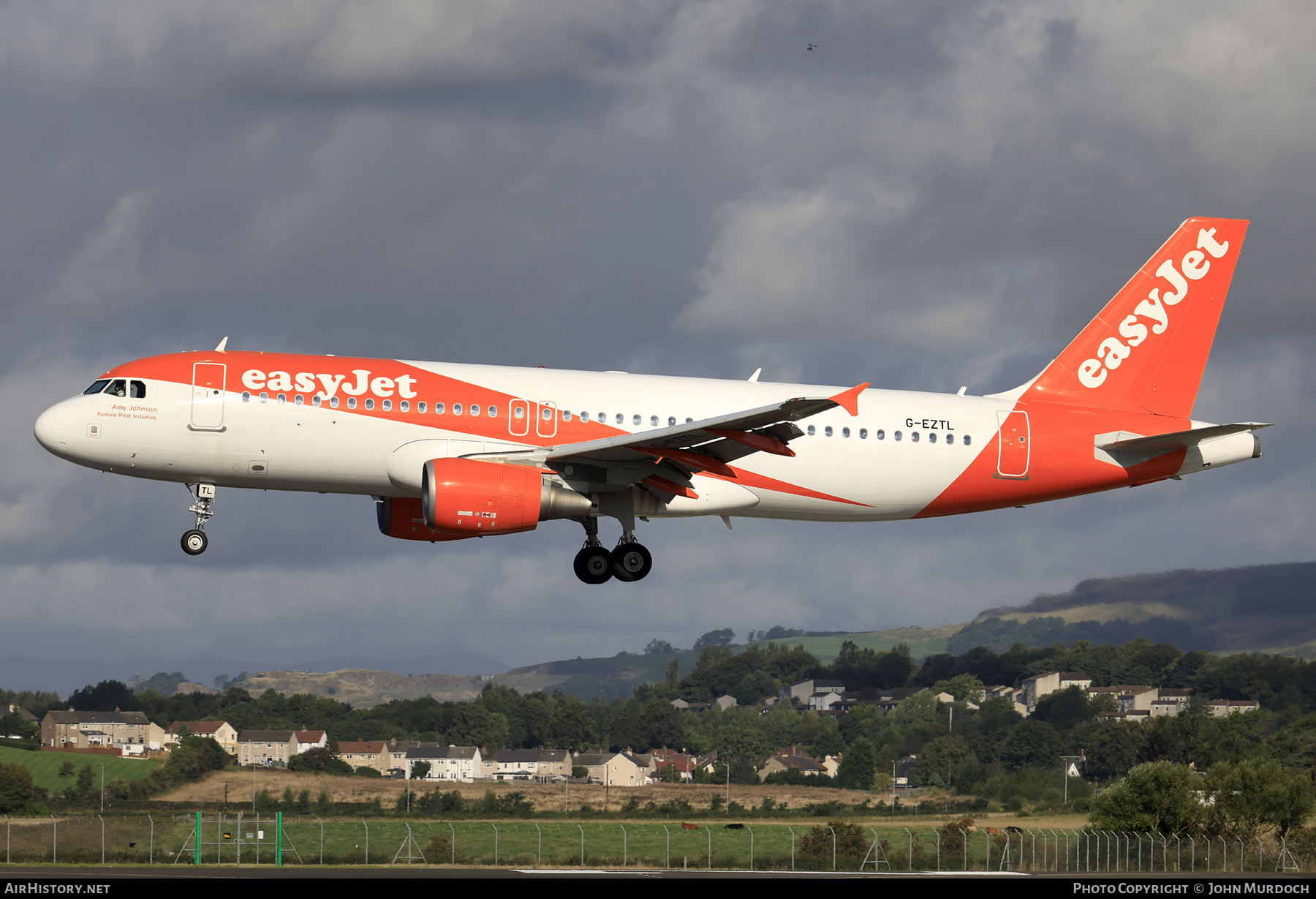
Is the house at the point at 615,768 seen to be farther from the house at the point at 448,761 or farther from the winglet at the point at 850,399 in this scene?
the winglet at the point at 850,399

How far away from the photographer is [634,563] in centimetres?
3447

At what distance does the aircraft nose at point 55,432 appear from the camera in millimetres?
32125

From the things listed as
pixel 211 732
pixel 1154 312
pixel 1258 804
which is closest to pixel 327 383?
pixel 1154 312

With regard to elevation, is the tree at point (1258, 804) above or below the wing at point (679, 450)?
below

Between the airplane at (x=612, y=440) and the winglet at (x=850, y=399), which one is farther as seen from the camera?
the airplane at (x=612, y=440)

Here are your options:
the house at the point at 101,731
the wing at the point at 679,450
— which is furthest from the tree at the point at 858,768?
the wing at the point at 679,450

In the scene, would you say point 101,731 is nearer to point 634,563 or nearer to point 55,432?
point 55,432

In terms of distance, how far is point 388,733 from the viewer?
306 ft

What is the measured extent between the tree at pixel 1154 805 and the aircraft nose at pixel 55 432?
44.2 meters

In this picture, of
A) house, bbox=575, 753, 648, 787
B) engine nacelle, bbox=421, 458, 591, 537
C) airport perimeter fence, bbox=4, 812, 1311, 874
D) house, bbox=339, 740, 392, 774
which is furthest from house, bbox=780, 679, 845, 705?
engine nacelle, bbox=421, 458, 591, 537

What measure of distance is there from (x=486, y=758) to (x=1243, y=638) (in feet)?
230

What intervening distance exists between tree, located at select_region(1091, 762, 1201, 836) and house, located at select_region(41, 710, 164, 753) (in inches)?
1919

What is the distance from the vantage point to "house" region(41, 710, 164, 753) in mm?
76312

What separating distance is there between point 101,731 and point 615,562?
59.4 metres
